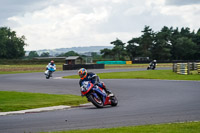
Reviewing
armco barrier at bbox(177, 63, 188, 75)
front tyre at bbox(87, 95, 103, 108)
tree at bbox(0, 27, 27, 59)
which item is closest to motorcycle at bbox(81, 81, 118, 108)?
front tyre at bbox(87, 95, 103, 108)

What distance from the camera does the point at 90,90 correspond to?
1466cm

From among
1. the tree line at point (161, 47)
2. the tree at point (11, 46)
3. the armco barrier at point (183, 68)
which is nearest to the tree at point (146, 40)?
the tree line at point (161, 47)

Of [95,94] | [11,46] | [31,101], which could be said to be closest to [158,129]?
[95,94]

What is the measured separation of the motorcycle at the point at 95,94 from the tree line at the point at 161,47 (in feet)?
318

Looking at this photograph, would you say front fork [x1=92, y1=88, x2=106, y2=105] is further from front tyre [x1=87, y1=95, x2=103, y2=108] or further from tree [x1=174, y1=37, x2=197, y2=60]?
tree [x1=174, y1=37, x2=197, y2=60]

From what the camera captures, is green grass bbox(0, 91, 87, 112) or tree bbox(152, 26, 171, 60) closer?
green grass bbox(0, 91, 87, 112)

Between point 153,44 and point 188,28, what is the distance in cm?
2458

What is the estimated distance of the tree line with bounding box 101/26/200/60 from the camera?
4503 inches

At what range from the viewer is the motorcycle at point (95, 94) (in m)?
14.6

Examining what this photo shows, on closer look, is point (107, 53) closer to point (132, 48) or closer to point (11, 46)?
point (132, 48)

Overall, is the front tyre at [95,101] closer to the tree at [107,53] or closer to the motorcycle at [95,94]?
the motorcycle at [95,94]

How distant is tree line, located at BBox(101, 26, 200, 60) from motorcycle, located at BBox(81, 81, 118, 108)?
96988 mm

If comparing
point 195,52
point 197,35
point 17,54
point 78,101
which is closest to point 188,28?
point 197,35

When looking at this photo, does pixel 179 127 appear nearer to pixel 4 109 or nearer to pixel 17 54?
pixel 4 109
